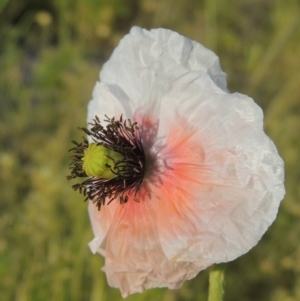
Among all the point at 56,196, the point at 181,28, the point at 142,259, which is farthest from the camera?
the point at 181,28

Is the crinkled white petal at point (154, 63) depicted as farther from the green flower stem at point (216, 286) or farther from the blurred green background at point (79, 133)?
the blurred green background at point (79, 133)

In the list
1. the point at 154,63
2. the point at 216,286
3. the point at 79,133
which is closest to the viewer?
the point at 216,286

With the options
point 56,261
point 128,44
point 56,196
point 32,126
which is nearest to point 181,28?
point 32,126

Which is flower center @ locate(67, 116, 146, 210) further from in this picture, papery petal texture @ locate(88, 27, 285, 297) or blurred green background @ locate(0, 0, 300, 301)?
blurred green background @ locate(0, 0, 300, 301)

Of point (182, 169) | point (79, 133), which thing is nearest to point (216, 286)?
point (182, 169)

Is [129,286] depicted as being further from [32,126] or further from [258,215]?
[32,126]

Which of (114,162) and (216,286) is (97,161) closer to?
(114,162)

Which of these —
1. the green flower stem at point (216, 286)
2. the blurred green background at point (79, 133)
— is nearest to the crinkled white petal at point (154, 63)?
the green flower stem at point (216, 286)
